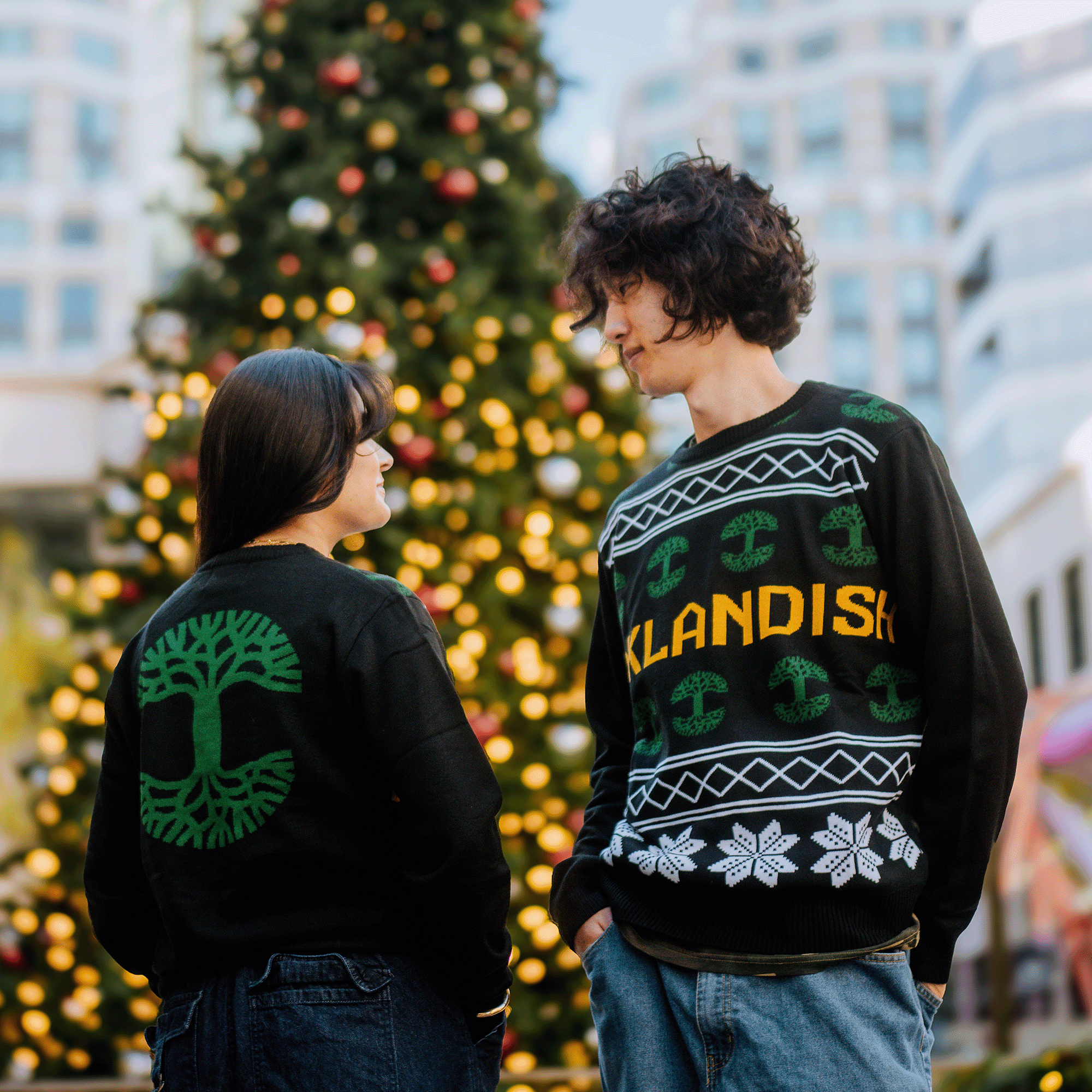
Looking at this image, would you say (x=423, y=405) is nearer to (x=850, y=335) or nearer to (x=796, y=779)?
(x=796, y=779)

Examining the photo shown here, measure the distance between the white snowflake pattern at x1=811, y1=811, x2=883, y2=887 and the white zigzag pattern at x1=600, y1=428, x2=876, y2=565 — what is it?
395mm

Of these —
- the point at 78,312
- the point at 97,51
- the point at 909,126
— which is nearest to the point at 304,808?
the point at 78,312

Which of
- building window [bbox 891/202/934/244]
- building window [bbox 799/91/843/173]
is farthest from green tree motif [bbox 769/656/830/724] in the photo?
building window [bbox 799/91/843/173]

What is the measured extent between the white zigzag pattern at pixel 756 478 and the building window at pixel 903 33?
56976 millimetres

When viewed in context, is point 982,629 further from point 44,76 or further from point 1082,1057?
point 44,76

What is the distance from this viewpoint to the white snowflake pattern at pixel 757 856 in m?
1.33

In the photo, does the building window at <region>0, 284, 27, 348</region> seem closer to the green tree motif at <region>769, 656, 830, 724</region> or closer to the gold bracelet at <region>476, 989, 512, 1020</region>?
the gold bracelet at <region>476, 989, 512, 1020</region>

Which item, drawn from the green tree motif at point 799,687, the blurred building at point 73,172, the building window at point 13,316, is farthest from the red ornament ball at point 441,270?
the building window at point 13,316

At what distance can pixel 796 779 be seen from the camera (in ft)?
4.46

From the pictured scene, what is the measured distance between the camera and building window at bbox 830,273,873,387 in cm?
4841

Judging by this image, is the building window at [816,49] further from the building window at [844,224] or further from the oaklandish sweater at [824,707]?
the oaklandish sweater at [824,707]

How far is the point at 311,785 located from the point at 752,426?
0.71 metres

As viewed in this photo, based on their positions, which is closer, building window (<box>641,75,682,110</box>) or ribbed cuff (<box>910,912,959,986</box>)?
ribbed cuff (<box>910,912,959,986</box>)

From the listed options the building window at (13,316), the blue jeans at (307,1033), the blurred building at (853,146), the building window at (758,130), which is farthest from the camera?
the building window at (758,130)
